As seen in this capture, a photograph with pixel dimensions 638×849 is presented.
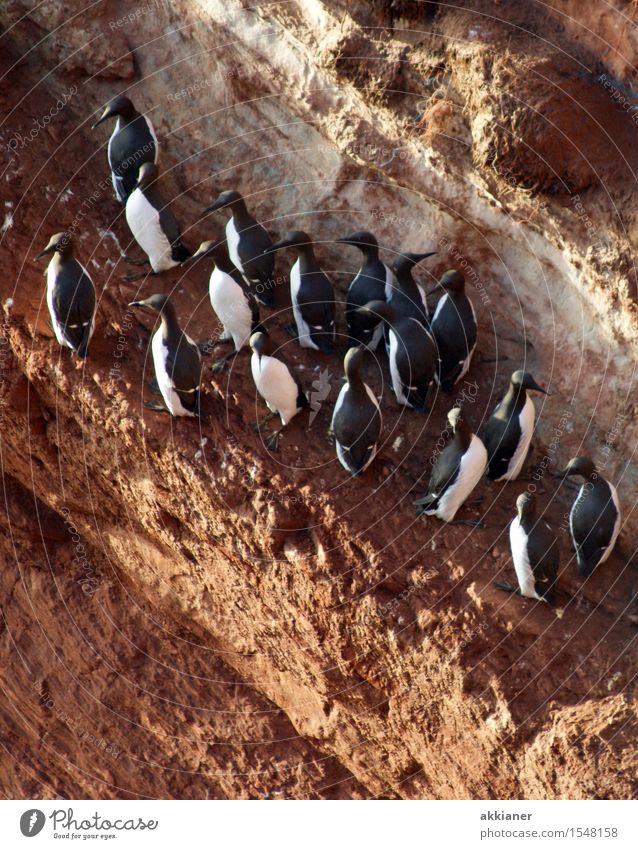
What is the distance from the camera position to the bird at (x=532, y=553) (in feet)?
30.7

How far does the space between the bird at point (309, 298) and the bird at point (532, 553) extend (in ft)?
9.65

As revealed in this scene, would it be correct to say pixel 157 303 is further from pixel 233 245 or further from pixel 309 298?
pixel 309 298

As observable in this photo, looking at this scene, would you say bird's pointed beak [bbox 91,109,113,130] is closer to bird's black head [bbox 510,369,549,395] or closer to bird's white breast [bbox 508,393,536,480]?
bird's black head [bbox 510,369,549,395]

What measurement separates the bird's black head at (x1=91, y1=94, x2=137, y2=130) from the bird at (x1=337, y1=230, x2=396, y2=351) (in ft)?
10.4

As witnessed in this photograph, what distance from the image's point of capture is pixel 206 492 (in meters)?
10.5

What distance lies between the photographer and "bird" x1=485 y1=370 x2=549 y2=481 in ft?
33.1

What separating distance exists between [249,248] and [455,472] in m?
3.58

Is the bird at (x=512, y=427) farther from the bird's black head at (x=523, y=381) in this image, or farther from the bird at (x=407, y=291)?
the bird at (x=407, y=291)

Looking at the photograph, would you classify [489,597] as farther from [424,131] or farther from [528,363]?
[424,131]

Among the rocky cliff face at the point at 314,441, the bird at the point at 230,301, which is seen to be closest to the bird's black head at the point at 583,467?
the rocky cliff face at the point at 314,441

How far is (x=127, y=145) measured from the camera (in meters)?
12.0

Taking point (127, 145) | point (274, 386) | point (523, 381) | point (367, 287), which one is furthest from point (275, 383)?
point (127, 145)

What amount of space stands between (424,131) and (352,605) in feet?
16.4

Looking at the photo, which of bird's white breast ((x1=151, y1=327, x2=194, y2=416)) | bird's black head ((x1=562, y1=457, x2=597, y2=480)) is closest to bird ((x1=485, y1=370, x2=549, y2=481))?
bird's black head ((x1=562, y1=457, x2=597, y2=480))
